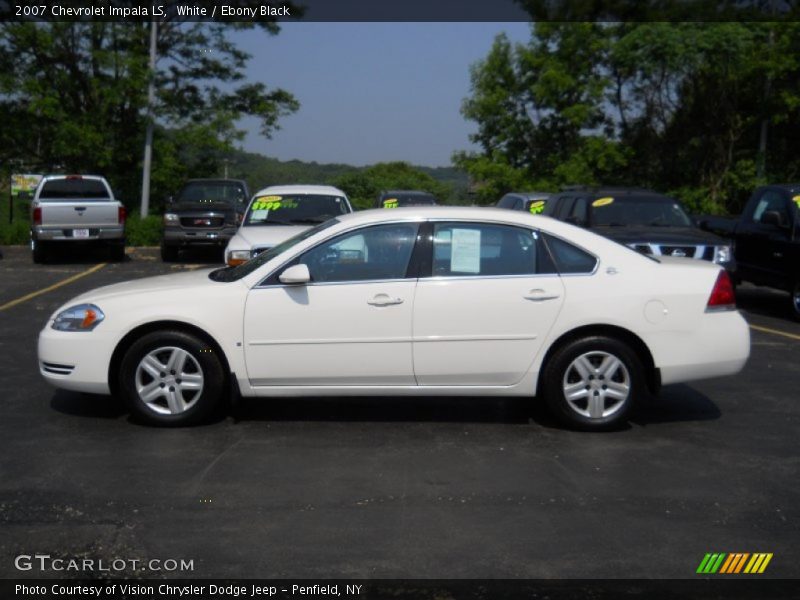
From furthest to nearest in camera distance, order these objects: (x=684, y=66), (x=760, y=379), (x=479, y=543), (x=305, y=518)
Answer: (x=684, y=66), (x=760, y=379), (x=305, y=518), (x=479, y=543)

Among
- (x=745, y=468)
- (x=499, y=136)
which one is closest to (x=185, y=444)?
(x=745, y=468)

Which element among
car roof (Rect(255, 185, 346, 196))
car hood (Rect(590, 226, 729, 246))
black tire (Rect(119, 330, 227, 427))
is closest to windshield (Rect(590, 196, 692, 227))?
car hood (Rect(590, 226, 729, 246))

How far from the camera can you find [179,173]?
101ft

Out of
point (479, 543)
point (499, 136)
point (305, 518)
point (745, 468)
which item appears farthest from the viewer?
point (499, 136)

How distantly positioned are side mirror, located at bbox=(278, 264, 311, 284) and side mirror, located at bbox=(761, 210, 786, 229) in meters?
8.32

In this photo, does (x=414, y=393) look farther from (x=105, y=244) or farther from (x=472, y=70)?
(x=472, y=70)

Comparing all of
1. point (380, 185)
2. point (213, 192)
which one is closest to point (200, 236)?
point (213, 192)

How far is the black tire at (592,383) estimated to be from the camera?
22.7 ft

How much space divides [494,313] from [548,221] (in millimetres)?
861

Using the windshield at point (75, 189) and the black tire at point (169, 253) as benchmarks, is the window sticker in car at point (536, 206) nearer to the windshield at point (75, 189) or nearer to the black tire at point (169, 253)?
the black tire at point (169, 253)

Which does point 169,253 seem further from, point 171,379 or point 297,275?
point 297,275

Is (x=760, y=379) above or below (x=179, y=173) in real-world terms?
below

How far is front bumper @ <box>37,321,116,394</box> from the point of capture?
22.8 ft

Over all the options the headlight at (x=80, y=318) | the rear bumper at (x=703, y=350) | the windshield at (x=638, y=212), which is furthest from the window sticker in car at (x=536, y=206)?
the headlight at (x=80, y=318)
